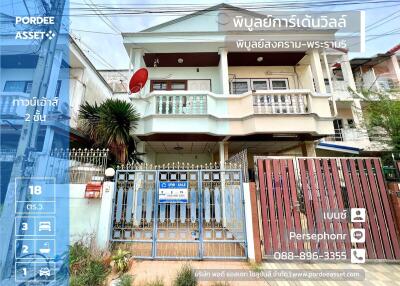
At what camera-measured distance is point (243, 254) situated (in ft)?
13.9

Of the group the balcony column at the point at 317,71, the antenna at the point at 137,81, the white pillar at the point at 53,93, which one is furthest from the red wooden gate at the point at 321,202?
the white pillar at the point at 53,93

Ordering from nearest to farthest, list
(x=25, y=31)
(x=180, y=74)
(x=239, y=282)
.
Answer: (x=239, y=282) → (x=25, y=31) → (x=180, y=74)

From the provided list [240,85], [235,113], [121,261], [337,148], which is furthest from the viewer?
[337,148]

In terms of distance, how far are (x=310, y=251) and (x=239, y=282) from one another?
1.74m

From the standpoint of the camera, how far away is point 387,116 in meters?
6.57

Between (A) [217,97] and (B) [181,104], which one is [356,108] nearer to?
(A) [217,97]

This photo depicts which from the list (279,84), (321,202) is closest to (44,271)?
(321,202)

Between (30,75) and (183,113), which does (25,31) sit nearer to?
(183,113)

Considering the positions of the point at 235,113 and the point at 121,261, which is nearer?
the point at 121,261

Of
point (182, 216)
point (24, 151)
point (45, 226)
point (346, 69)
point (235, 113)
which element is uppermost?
point (346, 69)

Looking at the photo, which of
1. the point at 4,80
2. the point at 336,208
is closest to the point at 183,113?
the point at 336,208

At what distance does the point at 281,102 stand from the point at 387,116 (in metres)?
3.51

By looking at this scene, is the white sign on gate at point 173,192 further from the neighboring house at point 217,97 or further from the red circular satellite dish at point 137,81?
the red circular satellite dish at point 137,81

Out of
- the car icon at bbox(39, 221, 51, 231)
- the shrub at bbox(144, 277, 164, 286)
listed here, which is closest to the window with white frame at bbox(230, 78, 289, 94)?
the shrub at bbox(144, 277, 164, 286)
